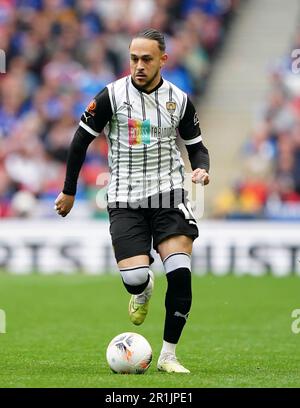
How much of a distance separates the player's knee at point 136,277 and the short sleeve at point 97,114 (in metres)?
1.02

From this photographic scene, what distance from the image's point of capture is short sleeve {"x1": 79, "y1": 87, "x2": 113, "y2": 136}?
330 inches

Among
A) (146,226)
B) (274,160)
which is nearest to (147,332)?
(146,226)

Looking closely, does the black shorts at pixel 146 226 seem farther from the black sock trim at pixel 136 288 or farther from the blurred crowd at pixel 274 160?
the blurred crowd at pixel 274 160

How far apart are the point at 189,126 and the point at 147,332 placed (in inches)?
130

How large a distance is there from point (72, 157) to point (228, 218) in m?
10.1

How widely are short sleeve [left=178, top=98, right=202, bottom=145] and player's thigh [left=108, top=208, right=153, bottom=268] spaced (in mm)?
677

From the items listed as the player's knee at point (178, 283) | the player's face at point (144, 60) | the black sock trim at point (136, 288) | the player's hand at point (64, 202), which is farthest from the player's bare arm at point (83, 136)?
the player's knee at point (178, 283)

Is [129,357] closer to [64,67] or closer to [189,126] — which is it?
[189,126]

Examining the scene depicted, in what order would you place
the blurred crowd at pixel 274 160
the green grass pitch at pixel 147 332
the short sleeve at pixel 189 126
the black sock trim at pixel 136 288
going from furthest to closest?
the blurred crowd at pixel 274 160 → the short sleeve at pixel 189 126 → the black sock trim at pixel 136 288 → the green grass pitch at pixel 147 332

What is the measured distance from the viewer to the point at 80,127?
27.8ft

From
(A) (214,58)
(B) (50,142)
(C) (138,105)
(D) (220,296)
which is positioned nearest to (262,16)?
(A) (214,58)

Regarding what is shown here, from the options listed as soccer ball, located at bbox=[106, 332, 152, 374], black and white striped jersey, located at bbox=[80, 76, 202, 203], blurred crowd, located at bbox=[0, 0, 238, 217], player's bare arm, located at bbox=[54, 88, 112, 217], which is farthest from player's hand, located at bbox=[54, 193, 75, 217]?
blurred crowd, located at bbox=[0, 0, 238, 217]

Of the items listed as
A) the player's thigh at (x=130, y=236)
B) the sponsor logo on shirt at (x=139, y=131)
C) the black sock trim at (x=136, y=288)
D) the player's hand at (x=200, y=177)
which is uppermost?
the sponsor logo on shirt at (x=139, y=131)

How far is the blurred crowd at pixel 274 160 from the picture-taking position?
1845 cm
